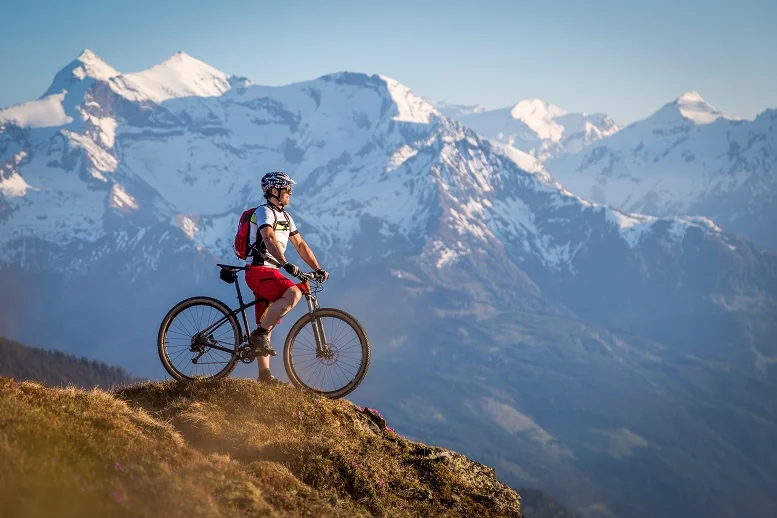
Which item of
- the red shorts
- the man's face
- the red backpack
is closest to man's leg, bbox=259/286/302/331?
the red shorts

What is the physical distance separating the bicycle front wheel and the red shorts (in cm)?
82

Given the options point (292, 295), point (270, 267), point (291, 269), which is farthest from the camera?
point (270, 267)

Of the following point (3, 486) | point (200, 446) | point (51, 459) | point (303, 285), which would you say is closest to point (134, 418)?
point (200, 446)

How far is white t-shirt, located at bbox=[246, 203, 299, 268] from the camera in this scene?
15992 mm

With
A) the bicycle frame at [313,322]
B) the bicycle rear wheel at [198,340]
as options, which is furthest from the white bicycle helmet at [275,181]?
the bicycle rear wheel at [198,340]

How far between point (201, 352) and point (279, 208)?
12.4 ft

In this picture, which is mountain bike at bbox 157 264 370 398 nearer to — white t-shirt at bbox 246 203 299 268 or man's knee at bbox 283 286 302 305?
man's knee at bbox 283 286 302 305

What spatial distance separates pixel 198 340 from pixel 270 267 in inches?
98.0

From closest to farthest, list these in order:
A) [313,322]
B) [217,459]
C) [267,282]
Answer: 1. [217,459]
2. [267,282]
3. [313,322]

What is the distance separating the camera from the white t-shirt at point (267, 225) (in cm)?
1599

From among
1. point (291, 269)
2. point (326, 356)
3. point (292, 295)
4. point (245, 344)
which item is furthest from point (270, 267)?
point (326, 356)

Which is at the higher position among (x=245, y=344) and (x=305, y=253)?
(x=305, y=253)

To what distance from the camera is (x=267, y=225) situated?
1588cm

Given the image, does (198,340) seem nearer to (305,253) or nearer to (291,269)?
(291,269)
